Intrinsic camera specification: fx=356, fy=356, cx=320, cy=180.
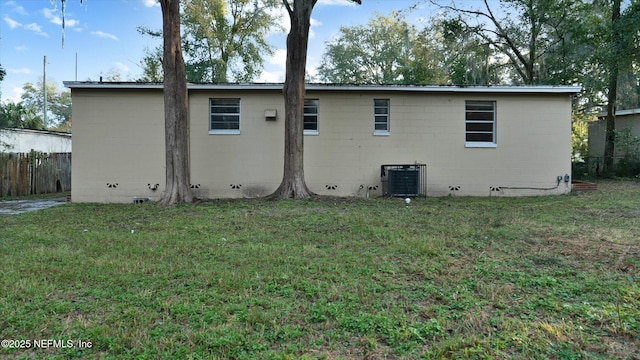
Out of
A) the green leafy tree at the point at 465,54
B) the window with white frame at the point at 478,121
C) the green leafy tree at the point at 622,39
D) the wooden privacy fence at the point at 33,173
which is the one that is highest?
the green leafy tree at the point at 465,54

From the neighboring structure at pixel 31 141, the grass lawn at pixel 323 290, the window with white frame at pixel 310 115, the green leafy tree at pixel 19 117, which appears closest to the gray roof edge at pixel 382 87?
the window with white frame at pixel 310 115

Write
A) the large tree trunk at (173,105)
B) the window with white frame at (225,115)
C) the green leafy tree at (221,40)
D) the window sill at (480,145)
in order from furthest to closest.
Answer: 1. the green leafy tree at (221,40)
2. the window sill at (480,145)
3. the window with white frame at (225,115)
4. the large tree trunk at (173,105)

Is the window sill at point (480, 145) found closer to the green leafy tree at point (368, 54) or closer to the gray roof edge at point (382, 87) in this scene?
the gray roof edge at point (382, 87)

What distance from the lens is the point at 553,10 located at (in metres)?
14.8

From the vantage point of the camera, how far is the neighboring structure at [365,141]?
1017 cm

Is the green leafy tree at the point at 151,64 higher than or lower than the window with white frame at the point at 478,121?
higher

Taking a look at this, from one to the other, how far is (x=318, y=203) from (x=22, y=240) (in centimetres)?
548

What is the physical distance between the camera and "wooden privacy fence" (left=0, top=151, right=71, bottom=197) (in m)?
11.7

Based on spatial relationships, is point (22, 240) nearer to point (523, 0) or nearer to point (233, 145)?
point (233, 145)

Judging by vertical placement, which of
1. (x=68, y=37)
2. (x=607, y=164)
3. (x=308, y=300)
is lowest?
(x=308, y=300)

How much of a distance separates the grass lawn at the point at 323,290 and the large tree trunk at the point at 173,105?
8.50 feet

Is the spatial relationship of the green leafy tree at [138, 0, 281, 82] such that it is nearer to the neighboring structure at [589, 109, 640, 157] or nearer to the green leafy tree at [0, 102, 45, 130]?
the green leafy tree at [0, 102, 45, 130]

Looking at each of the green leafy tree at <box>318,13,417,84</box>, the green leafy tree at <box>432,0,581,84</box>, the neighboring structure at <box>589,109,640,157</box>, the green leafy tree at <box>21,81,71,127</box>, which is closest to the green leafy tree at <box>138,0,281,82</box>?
the green leafy tree at <box>318,13,417,84</box>

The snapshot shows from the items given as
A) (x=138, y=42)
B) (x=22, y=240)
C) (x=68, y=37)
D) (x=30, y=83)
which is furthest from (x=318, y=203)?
(x=30, y=83)
